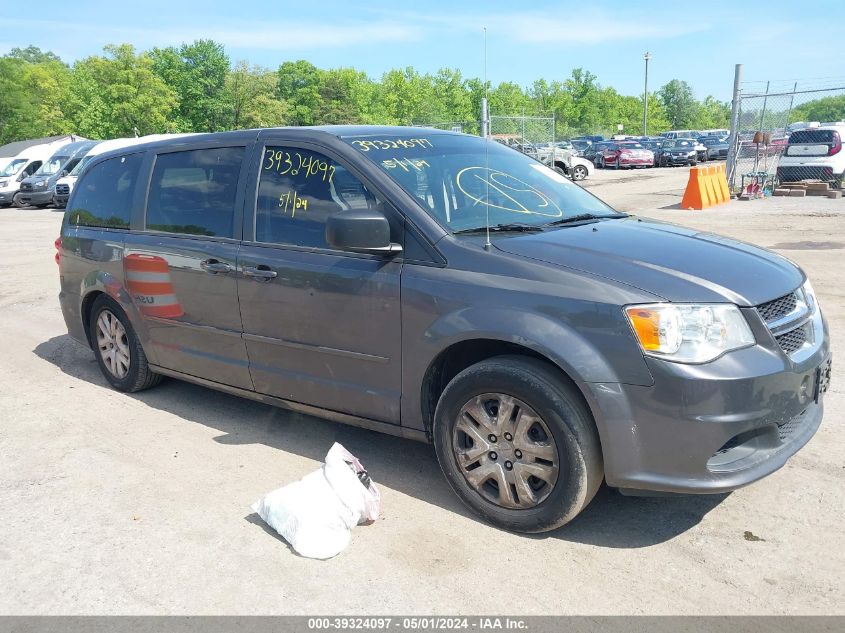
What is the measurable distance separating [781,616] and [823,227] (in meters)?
12.4

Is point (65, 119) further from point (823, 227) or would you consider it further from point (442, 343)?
point (442, 343)

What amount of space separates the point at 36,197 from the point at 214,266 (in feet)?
91.0

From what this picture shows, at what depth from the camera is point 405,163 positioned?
13.0 feet

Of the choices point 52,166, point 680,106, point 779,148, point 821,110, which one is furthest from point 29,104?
point 821,110

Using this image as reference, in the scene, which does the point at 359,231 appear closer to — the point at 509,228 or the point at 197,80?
the point at 509,228

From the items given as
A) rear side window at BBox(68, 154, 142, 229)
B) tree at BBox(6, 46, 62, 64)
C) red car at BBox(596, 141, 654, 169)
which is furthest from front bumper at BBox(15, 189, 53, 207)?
tree at BBox(6, 46, 62, 64)

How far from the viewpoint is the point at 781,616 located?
8.93 feet

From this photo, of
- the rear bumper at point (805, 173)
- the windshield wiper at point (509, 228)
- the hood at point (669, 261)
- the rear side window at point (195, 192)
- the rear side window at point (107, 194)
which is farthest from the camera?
the rear bumper at point (805, 173)

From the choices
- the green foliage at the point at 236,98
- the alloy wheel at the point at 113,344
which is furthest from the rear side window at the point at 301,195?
the green foliage at the point at 236,98

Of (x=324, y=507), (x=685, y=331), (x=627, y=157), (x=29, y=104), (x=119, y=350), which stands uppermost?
(x=29, y=104)

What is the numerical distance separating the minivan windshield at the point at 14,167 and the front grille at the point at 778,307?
33453 mm

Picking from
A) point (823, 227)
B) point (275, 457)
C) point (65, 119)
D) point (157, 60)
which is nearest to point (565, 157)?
point (823, 227)

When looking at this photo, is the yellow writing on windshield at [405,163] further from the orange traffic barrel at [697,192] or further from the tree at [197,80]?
the tree at [197,80]

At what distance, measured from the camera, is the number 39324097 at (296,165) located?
4.02m
